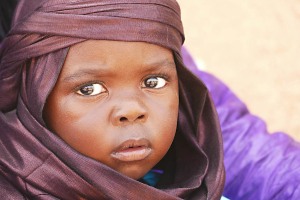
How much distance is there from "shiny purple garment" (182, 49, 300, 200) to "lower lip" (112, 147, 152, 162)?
63cm

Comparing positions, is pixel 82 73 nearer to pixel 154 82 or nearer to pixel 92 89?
pixel 92 89

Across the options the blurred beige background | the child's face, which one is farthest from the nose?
the blurred beige background

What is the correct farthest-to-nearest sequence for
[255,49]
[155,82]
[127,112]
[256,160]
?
1. [255,49]
2. [256,160]
3. [155,82]
4. [127,112]

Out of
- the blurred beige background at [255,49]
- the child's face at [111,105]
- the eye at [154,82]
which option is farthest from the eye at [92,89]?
the blurred beige background at [255,49]

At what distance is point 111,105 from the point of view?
155cm

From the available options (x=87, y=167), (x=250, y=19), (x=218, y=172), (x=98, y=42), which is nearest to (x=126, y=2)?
(x=98, y=42)

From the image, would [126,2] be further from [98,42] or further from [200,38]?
[200,38]

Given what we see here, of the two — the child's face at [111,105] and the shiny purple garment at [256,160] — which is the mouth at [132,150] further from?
the shiny purple garment at [256,160]

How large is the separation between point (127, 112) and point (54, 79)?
0.18 m

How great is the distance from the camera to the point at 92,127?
155cm

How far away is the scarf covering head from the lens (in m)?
1.57

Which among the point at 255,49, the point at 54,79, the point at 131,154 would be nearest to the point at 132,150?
the point at 131,154

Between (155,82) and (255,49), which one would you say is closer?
(155,82)

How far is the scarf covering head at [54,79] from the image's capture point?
5.15 ft
